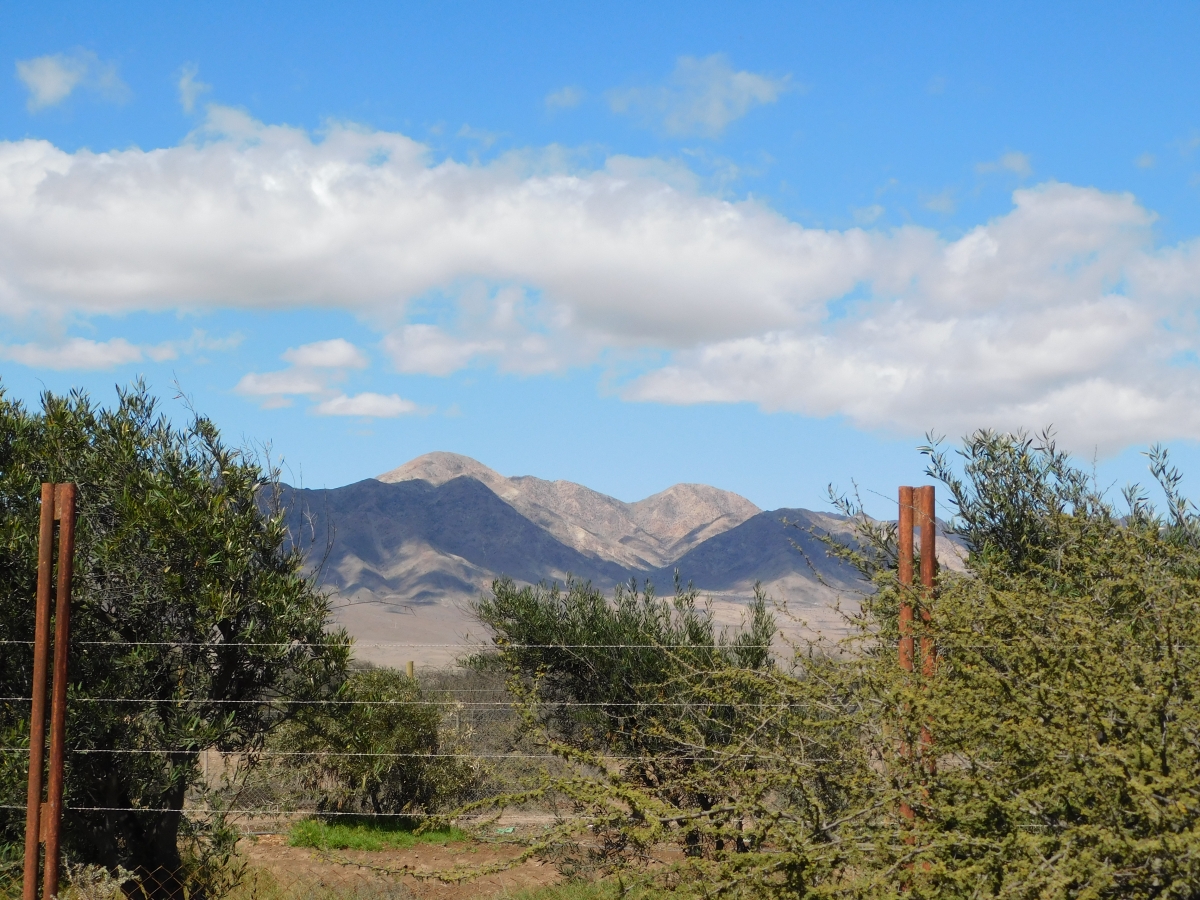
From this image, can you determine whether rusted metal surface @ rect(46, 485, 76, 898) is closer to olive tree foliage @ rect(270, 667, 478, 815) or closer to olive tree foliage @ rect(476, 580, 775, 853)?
olive tree foliage @ rect(476, 580, 775, 853)

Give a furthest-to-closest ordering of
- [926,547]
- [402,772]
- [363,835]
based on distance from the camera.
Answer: [402,772] < [363,835] < [926,547]

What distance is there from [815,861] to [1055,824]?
3.44 feet

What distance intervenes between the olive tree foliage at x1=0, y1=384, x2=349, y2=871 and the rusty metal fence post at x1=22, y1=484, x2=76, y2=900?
0.80m

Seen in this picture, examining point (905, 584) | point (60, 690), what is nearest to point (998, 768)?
point (905, 584)

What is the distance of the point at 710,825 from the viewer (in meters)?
4.98

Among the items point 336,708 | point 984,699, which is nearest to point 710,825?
point 984,699

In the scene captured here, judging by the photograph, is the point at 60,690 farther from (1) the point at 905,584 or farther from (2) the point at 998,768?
(2) the point at 998,768

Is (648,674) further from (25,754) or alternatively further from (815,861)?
(815,861)

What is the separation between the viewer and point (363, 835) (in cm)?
1670

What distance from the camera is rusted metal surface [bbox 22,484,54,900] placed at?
7164 mm

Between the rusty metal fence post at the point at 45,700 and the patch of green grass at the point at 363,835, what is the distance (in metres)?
8.70

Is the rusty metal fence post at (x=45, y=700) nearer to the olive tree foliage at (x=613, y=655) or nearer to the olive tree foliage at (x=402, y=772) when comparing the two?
the olive tree foliage at (x=613, y=655)

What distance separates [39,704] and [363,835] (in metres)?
10.4

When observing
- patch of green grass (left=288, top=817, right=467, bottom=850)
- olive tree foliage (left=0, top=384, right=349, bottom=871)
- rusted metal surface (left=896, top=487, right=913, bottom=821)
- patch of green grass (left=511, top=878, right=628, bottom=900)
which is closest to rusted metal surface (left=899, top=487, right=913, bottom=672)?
rusted metal surface (left=896, top=487, right=913, bottom=821)
